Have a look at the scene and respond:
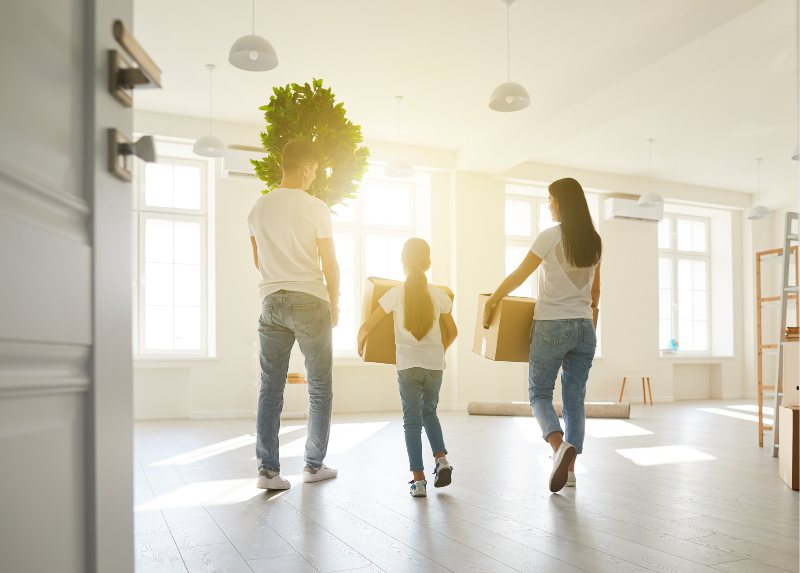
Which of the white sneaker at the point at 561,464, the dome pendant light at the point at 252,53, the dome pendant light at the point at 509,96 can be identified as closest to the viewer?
the white sneaker at the point at 561,464

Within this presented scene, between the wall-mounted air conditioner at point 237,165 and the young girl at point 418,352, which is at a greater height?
the wall-mounted air conditioner at point 237,165

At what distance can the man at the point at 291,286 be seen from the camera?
2.82 m

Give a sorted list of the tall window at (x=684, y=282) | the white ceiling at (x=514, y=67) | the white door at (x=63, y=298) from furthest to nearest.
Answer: the tall window at (x=684, y=282) → the white ceiling at (x=514, y=67) → the white door at (x=63, y=298)

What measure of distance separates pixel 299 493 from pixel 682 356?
868 centimetres

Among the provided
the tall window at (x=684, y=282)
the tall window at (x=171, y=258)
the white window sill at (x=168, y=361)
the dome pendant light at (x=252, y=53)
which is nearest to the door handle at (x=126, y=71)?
the dome pendant light at (x=252, y=53)

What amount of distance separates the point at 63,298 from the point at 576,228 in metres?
2.48

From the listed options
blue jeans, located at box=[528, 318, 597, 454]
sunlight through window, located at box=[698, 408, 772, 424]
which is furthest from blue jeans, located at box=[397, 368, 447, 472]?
sunlight through window, located at box=[698, 408, 772, 424]

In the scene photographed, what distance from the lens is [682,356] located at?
32.9 ft

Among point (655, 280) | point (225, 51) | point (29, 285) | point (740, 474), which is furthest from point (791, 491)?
point (655, 280)

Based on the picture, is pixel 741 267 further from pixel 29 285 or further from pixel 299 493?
pixel 29 285

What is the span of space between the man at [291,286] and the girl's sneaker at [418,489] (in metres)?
0.56

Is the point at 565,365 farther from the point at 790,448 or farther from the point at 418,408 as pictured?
the point at 790,448

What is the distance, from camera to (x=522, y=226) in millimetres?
9492

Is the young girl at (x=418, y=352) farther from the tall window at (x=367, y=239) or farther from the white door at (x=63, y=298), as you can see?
the tall window at (x=367, y=239)
